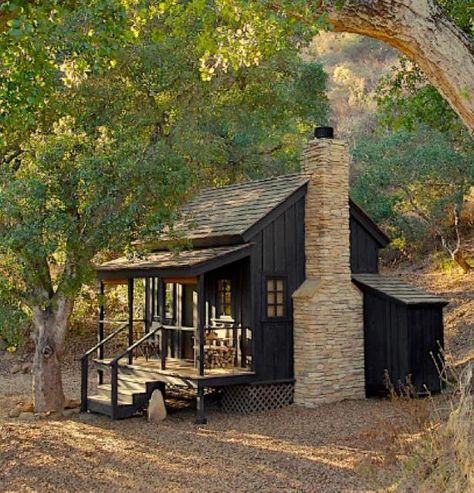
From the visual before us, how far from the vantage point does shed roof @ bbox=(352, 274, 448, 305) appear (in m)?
13.6

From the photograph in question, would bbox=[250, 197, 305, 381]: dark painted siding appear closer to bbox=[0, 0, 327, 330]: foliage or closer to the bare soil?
bbox=[0, 0, 327, 330]: foliage

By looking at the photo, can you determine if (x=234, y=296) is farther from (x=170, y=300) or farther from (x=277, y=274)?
(x=170, y=300)

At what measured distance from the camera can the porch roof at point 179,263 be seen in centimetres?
1244

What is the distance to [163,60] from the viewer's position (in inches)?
670

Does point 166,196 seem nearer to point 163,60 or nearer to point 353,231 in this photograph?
point 353,231

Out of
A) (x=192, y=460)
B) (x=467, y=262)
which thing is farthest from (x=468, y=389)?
(x=467, y=262)

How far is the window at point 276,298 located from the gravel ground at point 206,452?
80.0 inches

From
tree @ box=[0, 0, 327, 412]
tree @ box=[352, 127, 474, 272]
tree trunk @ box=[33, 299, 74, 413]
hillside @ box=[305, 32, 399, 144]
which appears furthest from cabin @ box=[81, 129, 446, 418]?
hillside @ box=[305, 32, 399, 144]

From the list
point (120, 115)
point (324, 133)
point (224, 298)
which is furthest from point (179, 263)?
point (120, 115)

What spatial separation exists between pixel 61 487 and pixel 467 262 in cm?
1977

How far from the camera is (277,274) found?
1370cm

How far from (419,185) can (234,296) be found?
12978 millimetres

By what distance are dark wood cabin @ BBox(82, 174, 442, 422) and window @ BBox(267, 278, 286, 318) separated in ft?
0.07

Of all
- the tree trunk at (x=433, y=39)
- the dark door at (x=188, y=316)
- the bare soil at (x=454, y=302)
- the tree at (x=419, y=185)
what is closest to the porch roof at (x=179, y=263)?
the dark door at (x=188, y=316)
